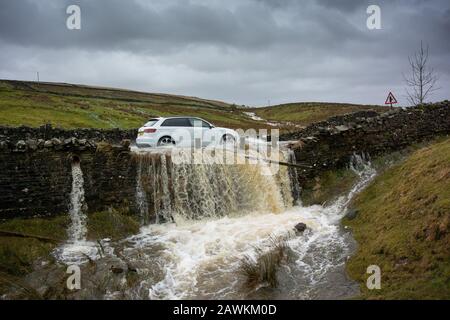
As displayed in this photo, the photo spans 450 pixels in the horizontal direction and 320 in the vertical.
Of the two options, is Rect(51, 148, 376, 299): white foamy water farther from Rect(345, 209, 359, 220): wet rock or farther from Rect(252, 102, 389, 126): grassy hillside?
Rect(252, 102, 389, 126): grassy hillside

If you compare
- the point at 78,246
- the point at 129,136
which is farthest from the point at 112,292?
the point at 129,136

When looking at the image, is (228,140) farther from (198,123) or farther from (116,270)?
(116,270)

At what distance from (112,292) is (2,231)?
5.12 meters

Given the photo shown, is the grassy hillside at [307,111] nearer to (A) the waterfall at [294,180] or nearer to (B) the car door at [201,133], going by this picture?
(B) the car door at [201,133]

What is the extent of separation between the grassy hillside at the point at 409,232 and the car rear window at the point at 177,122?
884 centimetres

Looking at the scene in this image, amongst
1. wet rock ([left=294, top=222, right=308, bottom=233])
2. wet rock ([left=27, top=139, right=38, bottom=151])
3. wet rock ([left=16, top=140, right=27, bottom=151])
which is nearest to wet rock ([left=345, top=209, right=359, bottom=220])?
wet rock ([left=294, top=222, right=308, bottom=233])

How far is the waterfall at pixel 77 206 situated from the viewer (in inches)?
566

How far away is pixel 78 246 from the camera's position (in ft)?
44.6

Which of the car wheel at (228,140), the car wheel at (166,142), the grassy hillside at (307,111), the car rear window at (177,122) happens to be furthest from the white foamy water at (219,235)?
the grassy hillside at (307,111)

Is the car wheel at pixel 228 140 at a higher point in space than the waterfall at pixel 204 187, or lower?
higher

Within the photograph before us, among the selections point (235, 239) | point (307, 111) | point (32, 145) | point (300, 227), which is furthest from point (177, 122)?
point (307, 111)

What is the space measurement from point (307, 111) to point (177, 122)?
5268 cm

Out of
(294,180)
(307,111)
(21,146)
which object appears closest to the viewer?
(21,146)

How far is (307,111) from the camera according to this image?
69.6m
